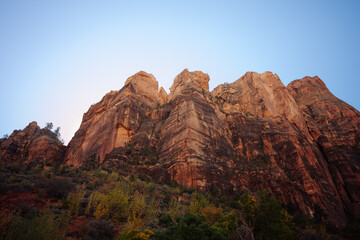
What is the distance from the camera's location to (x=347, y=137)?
1612 inches

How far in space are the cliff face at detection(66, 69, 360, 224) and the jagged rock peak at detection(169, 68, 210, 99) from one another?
1.23 ft

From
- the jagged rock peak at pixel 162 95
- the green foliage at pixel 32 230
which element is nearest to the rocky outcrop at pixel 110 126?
the jagged rock peak at pixel 162 95

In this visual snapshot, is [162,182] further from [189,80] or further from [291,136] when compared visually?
[189,80]

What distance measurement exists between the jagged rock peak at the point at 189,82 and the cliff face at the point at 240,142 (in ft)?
1.23

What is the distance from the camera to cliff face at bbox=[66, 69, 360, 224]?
2877cm

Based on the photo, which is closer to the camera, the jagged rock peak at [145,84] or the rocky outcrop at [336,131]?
the rocky outcrop at [336,131]

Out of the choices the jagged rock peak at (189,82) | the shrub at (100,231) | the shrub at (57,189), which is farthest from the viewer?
the jagged rock peak at (189,82)

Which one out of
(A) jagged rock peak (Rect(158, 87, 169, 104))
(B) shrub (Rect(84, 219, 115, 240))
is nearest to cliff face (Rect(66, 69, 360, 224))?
(A) jagged rock peak (Rect(158, 87, 169, 104))

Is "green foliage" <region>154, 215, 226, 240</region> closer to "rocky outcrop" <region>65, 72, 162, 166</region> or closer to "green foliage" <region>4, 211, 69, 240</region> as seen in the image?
"green foliage" <region>4, 211, 69, 240</region>

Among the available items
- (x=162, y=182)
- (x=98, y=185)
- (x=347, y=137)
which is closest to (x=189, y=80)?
(x=162, y=182)

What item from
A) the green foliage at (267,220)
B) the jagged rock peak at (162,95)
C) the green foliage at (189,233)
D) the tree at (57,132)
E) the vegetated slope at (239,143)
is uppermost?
the jagged rock peak at (162,95)

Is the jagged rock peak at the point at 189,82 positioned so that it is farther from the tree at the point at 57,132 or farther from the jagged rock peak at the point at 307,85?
the tree at the point at 57,132

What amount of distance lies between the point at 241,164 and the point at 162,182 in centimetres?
1291

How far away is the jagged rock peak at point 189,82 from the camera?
1839 inches
